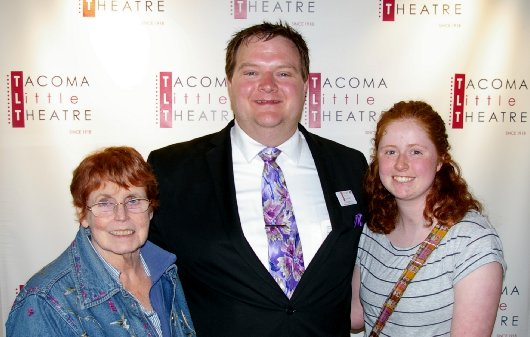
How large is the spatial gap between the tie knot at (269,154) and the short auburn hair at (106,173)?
0.71 meters

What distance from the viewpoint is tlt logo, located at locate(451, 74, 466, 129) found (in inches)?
141

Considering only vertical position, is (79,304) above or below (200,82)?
below

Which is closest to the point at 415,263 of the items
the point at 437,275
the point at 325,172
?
the point at 437,275

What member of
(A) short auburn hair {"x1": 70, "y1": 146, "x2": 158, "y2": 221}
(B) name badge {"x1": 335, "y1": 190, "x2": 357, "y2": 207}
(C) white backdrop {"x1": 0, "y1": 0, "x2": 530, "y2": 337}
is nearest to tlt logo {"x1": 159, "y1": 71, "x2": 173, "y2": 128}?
(C) white backdrop {"x1": 0, "y1": 0, "x2": 530, "y2": 337}

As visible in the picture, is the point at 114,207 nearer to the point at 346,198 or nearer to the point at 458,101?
the point at 346,198

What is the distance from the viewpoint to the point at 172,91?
3.52m

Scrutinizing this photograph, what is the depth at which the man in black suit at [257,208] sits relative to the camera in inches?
82.2

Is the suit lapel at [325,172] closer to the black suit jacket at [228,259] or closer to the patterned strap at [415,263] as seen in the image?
the black suit jacket at [228,259]

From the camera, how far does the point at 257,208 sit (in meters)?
2.26

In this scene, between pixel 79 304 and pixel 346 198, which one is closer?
pixel 79 304

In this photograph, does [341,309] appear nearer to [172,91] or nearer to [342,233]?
[342,233]

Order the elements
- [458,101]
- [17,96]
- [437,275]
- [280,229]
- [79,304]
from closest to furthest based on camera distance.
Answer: [79,304] < [437,275] < [280,229] < [17,96] < [458,101]

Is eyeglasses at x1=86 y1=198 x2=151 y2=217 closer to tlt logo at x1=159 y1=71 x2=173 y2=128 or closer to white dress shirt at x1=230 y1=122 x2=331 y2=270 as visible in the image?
white dress shirt at x1=230 y1=122 x2=331 y2=270

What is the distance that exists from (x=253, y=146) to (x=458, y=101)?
6.30ft
